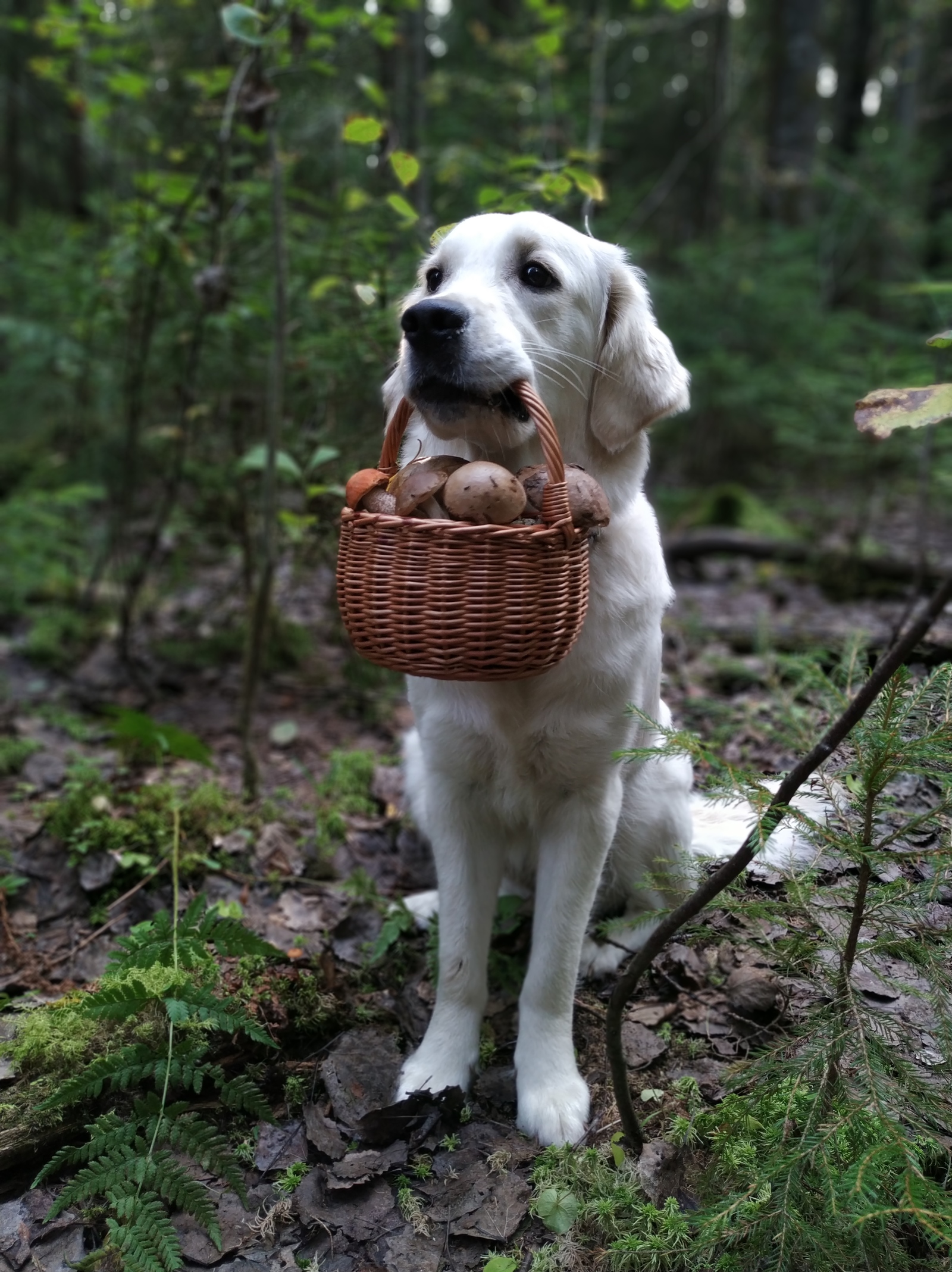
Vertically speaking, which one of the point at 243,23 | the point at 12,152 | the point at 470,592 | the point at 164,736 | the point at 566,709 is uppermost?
the point at 12,152

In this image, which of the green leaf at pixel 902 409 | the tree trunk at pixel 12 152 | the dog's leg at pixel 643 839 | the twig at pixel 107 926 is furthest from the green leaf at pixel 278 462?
the tree trunk at pixel 12 152

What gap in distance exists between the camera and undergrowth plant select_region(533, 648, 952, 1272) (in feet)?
4.35

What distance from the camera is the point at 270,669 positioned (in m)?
4.56

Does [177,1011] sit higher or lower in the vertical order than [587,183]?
lower

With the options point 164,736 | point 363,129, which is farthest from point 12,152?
point 164,736

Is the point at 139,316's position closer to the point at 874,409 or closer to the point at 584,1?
the point at 874,409

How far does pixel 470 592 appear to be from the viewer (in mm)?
1552

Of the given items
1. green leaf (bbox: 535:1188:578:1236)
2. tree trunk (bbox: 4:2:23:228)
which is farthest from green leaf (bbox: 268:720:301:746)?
tree trunk (bbox: 4:2:23:228)

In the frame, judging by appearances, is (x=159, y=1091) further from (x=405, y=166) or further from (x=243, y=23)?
(x=243, y=23)

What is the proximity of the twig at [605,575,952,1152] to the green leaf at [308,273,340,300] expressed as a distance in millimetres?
2578

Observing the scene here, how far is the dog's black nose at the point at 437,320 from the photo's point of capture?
1.75 m

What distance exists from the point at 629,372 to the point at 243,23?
162 cm

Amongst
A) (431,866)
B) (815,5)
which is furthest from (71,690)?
(815,5)

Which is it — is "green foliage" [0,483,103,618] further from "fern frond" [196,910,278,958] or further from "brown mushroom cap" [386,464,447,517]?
"brown mushroom cap" [386,464,447,517]
